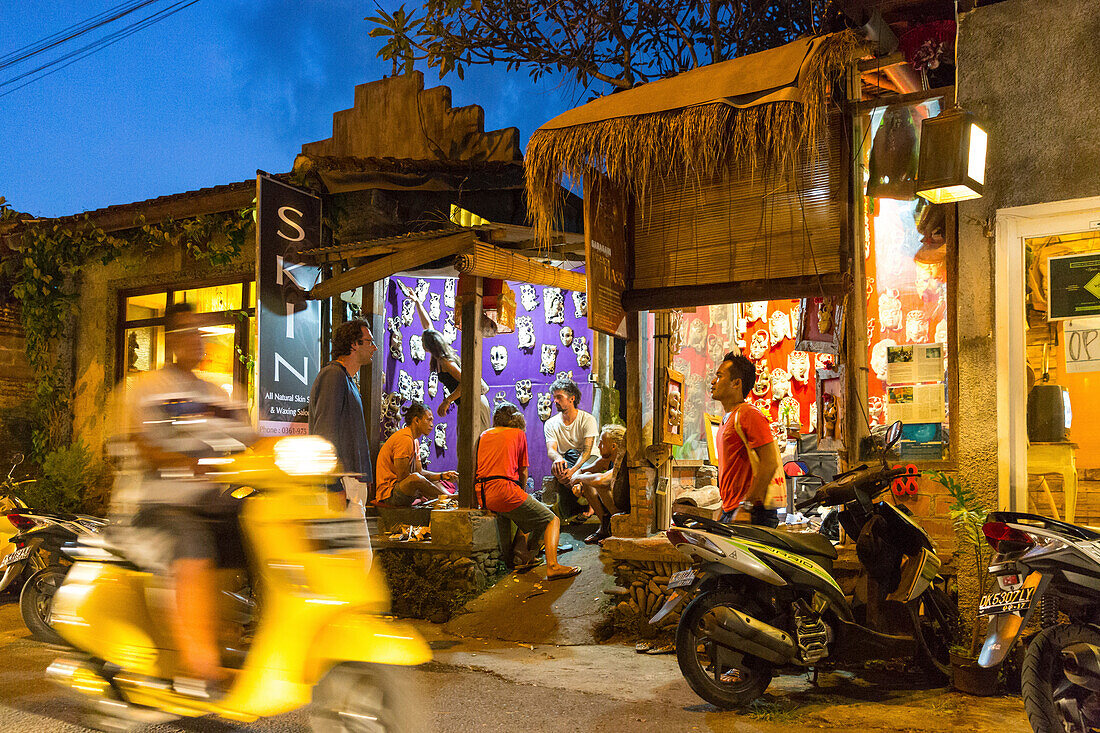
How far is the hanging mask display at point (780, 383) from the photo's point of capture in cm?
1147

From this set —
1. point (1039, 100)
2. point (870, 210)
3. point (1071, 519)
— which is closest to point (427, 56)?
point (870, 210)

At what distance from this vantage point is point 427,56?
35.5 ft

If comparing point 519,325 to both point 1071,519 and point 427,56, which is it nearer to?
point 427,56

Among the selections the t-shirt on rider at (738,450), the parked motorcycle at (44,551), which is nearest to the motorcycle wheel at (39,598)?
the parked motorcycle at (44,551)

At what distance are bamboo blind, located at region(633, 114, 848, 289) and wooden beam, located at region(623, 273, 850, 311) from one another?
53mm

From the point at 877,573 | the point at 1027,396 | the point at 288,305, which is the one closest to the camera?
the point at 877,573

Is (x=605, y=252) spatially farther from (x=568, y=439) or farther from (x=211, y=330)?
(x=211, y=330)

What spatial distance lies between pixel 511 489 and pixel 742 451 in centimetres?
329

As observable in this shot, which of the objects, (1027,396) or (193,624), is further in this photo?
(1027,396)

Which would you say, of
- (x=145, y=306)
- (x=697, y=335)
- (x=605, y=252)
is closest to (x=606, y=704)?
(x=605, y=252)

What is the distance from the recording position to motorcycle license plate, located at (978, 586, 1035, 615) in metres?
4.25

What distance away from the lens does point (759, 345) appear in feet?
38.0

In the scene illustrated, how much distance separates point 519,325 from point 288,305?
3.46 metres

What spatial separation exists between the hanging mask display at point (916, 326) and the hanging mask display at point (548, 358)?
482cm
